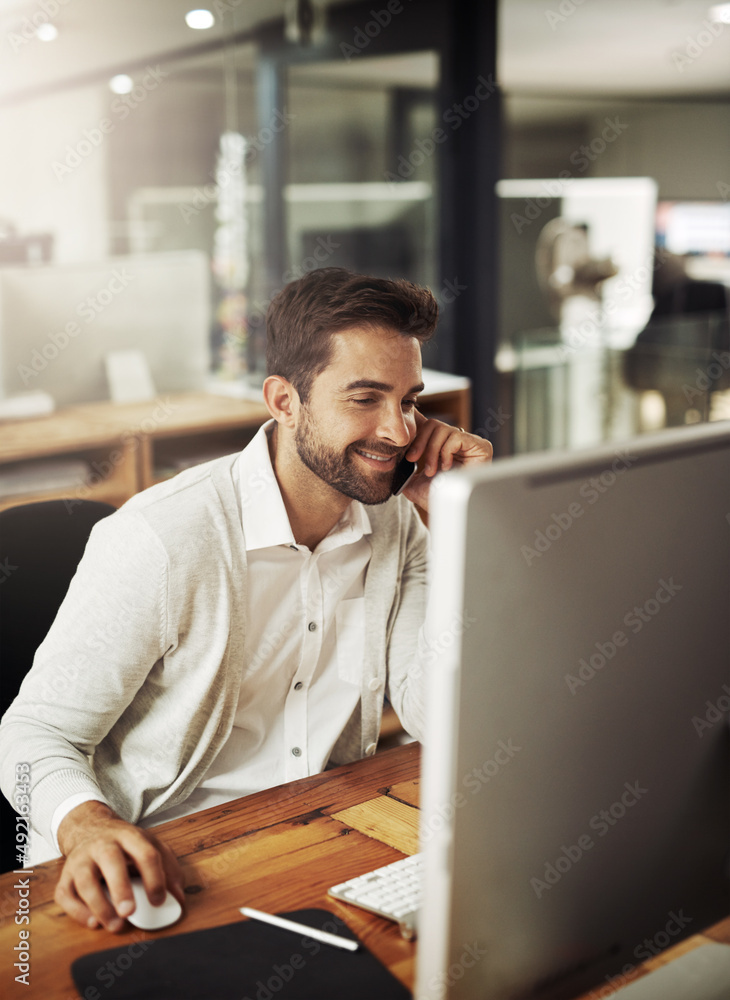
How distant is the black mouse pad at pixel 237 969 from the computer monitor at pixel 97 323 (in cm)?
261

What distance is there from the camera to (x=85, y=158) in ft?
13.7

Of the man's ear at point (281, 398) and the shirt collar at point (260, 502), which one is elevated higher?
the man's ear at point (281, 398)

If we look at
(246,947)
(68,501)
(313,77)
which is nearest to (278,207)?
(313,77)

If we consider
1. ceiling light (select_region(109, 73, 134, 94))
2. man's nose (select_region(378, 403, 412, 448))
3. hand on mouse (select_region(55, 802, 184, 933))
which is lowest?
hand on mouse (select_region(55, 802, 184, 933))

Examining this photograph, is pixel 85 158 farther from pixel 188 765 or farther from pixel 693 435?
pixel 693 435

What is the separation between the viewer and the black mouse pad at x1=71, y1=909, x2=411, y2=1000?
84 centimetres

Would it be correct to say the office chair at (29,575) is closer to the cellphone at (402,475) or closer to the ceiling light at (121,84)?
the cellphone at (402,475)

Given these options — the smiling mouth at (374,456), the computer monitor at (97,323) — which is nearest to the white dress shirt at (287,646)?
the smiling mouth at (374,456)

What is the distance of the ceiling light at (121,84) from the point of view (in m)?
4.18

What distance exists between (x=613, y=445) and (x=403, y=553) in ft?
2.77

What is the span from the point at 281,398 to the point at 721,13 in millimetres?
5485

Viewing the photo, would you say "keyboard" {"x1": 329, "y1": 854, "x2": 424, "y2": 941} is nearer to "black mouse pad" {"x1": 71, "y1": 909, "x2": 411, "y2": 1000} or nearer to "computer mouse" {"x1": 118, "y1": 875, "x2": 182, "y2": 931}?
"black mouse pad" {"x1": 71, "y1": 909, "x2": 411, "y2": 1000}

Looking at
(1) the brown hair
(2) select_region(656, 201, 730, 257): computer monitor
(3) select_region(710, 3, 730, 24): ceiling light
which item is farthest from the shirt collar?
(2) select_region(656, 201, 730, 257): computer monitor

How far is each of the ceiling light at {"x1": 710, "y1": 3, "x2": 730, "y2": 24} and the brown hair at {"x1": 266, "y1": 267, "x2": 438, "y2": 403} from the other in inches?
202
